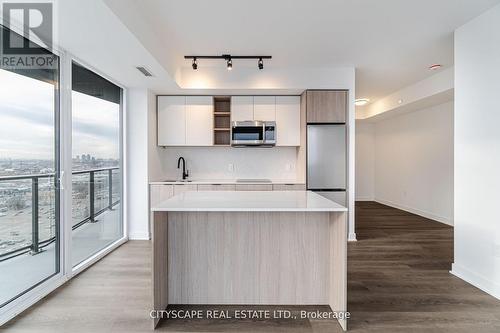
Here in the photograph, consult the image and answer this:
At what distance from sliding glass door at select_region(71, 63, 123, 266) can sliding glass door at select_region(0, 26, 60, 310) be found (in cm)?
31

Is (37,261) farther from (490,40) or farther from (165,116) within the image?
(490,40)

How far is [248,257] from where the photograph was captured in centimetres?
235

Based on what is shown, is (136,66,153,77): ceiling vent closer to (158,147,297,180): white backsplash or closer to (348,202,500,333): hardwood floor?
(158,147,297,180): white backsplash

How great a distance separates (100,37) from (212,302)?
2.54 meters

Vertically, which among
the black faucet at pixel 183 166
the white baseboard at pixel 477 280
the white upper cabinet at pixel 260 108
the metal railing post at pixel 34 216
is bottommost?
the white baseboard at pixel 477 280

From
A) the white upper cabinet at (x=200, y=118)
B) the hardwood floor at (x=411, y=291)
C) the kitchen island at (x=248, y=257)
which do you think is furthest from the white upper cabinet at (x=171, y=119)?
the hardwood floor at (x=411, y=291)

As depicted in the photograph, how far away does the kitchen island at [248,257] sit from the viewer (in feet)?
7.66

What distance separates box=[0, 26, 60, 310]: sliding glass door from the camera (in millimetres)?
2209

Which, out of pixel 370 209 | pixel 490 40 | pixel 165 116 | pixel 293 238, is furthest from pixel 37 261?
pixel 370 209

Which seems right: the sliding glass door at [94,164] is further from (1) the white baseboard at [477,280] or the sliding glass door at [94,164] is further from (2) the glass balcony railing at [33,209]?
(1) the white baseboard at [477,280]

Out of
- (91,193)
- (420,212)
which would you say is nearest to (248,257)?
(91,193)

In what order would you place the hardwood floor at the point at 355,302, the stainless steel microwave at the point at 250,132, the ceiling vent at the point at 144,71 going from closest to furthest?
the hardwood floor at the point at 355,302 < the ceiling vent at the point at 144,71 < the stainless steel microwave at the point at 250,132

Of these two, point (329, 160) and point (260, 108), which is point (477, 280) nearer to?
point (329, 160)

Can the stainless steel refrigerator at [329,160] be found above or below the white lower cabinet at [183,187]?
above
